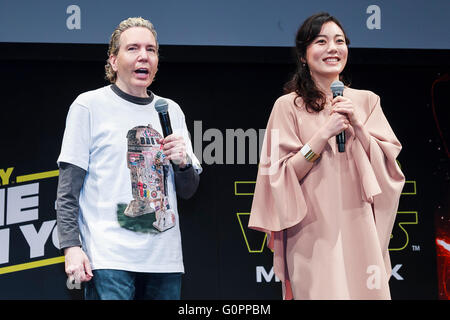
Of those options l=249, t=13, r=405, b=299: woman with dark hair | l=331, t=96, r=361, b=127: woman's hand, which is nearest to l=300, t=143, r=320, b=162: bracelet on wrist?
l=249, t=13, r=405, b=299: woman with dark hair

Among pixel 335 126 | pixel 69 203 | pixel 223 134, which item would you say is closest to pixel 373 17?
pixel 223 134

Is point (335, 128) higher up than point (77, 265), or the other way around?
point (335, 128)

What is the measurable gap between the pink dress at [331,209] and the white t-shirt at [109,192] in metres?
0.41

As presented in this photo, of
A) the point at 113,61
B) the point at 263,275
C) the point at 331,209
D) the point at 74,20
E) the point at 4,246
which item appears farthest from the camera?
the point at 263,275

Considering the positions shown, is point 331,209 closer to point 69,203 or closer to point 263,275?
point 69,203

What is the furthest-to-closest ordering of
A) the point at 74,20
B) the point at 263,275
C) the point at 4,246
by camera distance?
1. the point at 263,275
2. the point at 4,246
3. the point at 74,20

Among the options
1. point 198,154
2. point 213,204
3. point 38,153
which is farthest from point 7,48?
point 213,204

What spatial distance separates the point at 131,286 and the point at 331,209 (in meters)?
0.74

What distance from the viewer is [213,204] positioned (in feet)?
12.4

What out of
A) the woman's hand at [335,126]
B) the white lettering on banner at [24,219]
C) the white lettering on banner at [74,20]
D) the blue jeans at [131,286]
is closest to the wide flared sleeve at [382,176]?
the woman's hand at [335,126]

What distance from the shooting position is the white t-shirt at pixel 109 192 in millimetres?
1922

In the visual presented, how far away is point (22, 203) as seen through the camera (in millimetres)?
3674

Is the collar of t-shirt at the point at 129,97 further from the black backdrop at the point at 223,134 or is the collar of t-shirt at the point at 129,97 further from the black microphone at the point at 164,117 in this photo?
the black backdrop at the point at 223,134
